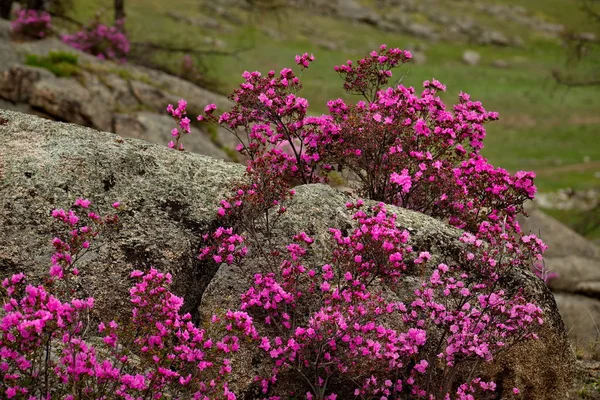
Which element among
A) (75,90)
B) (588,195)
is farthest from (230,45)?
(75,90)

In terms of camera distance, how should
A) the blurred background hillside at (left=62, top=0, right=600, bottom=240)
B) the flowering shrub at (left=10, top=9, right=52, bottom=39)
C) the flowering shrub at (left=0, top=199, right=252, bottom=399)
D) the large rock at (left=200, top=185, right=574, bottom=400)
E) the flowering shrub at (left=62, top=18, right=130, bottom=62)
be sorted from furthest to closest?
the blurred background hillside at (left=62, top=0, right=600, bottom=240)
the flowering shrub at (left=62, top=18, right=130, bottom=62)
the flowering shrub at (left=10, top=9, right=52, bottom=39)
the large rock at (left=200, top=185, right=574, bottom=400)
the flowering shrub at (left=0, top=199, right=252, bottom=399)

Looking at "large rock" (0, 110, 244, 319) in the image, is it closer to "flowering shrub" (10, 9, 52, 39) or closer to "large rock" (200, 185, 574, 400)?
"large rock" (200, 185, 574, 400)

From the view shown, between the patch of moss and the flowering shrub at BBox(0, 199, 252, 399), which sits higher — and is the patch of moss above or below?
below

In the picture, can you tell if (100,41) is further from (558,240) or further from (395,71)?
(395,71)

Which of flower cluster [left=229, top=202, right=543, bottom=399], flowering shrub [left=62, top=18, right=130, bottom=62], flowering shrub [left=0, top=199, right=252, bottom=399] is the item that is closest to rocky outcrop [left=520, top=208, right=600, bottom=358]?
flower cluster [left=229, top=202, right=543, bottom=399]

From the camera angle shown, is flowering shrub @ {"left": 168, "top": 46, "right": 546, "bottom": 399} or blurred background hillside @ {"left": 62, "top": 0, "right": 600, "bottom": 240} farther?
blurred background hillside @ {"left": 62, "top": 0, "right": 600, "bottom": 240}

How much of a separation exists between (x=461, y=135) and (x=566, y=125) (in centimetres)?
4514

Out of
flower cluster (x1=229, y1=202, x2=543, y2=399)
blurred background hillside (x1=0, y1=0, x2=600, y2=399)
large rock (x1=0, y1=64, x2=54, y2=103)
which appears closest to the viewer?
flower cluster (x1=229, y1=202, x2=543, y2=399)

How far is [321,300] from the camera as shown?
558 cm

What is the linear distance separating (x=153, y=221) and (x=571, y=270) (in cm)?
1261

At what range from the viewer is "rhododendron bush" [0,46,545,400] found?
4500 millimetres

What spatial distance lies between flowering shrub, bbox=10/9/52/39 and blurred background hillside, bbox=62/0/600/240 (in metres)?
3.20

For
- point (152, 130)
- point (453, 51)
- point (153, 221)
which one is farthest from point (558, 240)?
point (453, 51)

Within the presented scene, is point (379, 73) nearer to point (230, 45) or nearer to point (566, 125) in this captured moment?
point (566, 125)
